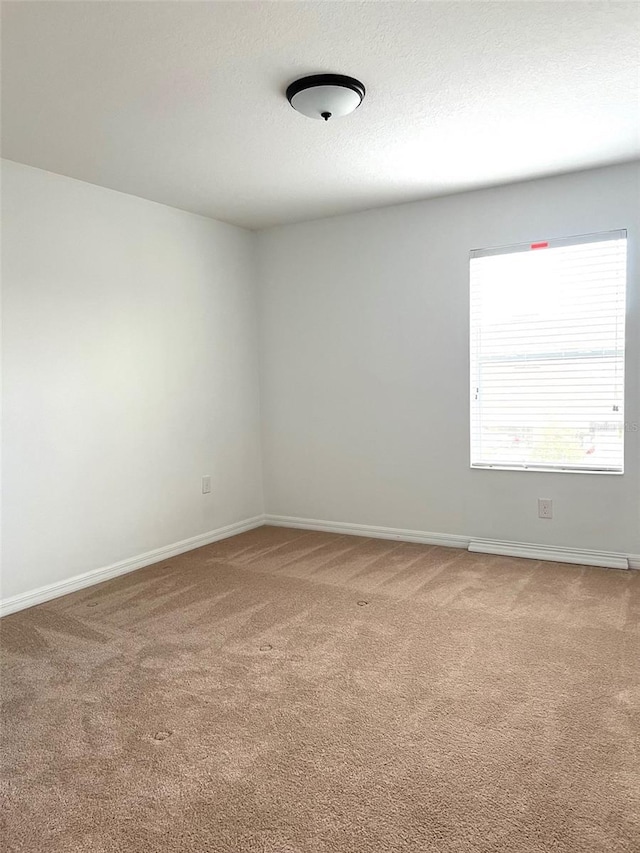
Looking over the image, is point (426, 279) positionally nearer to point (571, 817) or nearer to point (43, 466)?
point (43, 466)

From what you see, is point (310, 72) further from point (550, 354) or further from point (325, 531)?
point (325, 531)

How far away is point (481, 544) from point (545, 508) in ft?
1.64

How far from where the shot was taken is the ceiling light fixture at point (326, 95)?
8.33ft

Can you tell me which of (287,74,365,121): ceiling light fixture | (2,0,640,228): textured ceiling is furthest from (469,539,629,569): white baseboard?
(287,74,365,121): ceiling light fixture

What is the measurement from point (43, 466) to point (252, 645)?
1650 millimetres

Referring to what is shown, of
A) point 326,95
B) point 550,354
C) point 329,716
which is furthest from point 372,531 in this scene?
point 326,95

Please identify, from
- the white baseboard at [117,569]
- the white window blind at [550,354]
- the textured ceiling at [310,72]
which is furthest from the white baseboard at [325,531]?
the textured ceiling at [310,72]

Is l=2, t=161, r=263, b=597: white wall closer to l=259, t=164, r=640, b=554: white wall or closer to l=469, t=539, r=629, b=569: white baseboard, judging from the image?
l=259, t=164, r=640, b=554: white wall

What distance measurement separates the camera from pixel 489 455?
4.30 metres

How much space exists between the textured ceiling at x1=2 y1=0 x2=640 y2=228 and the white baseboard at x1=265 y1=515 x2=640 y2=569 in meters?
2.38

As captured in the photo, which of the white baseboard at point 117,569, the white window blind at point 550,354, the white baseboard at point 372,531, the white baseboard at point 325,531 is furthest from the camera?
the white baseboard at point 372,531

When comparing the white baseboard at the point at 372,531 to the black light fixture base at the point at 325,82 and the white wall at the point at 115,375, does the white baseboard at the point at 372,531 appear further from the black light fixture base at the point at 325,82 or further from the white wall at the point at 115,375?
the black light fixture base at the point at 325,82

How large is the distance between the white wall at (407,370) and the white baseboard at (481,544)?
5 cm

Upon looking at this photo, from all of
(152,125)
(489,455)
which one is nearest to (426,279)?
(489,455)
